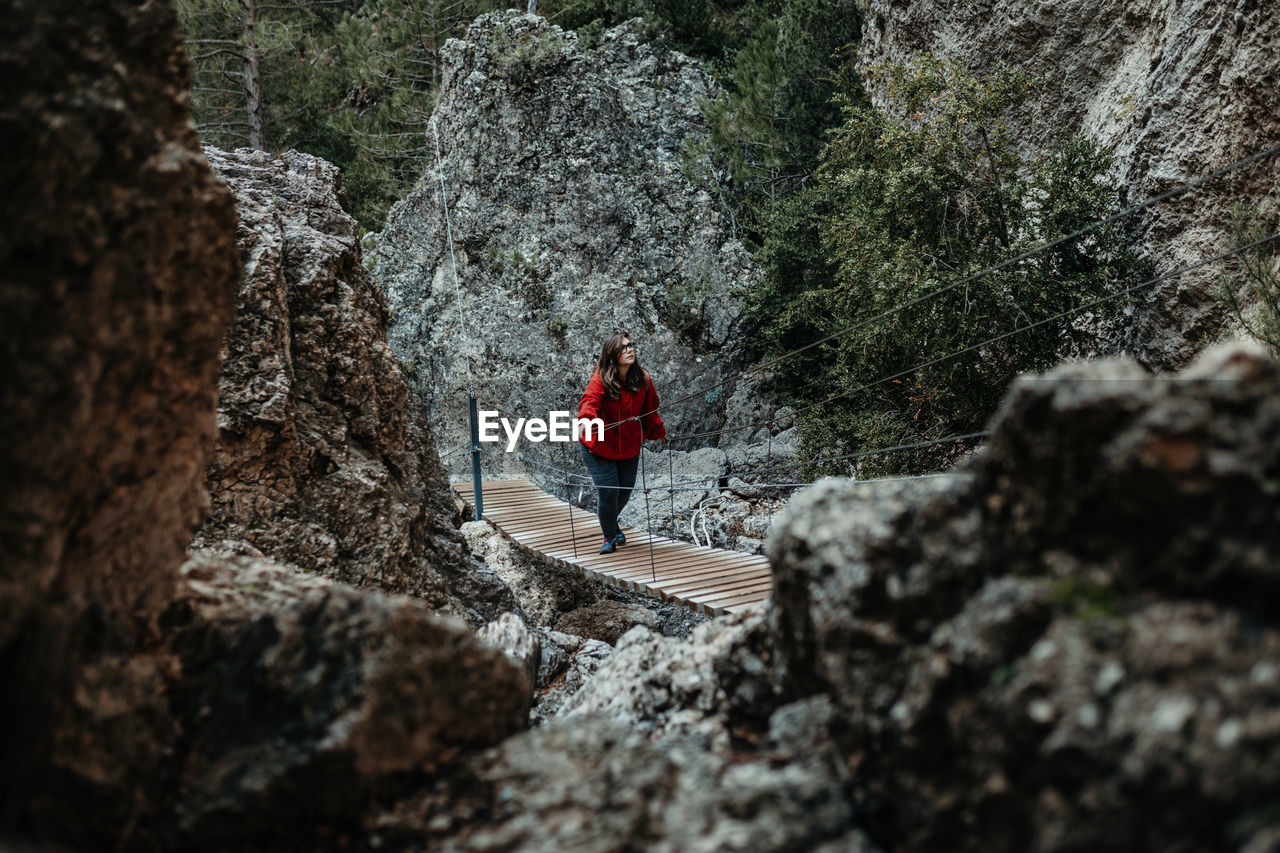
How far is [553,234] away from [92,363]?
11.5m

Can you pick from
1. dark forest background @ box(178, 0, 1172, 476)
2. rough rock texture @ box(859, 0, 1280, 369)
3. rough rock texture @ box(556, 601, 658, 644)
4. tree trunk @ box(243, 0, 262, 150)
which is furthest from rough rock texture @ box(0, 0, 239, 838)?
tree trunk @ box(243, 0, 262, 150)

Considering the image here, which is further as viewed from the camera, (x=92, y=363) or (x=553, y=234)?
(x=553, y=234)

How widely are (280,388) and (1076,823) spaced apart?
3470 mm

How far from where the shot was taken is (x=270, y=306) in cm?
379

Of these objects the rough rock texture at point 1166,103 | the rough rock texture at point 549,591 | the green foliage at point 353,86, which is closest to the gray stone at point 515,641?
the rough rock texture at point 549,591

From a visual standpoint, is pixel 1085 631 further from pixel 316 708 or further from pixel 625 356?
pixel 625 356

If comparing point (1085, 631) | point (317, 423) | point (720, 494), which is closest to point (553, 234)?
point (720, 494)

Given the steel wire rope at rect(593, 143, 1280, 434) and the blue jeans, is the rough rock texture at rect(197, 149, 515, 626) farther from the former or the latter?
the steel wire rope at rect(593, 143, 1280, 434)

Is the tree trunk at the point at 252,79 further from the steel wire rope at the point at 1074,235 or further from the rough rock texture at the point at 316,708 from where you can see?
the rough rock texture at the point at 316,708

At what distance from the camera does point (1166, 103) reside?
21.2 feet

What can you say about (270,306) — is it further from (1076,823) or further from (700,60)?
(700,60)

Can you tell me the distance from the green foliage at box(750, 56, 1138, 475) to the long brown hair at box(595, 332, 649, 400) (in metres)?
→ 2.09

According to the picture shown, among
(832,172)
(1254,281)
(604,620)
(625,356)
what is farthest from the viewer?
(832,172)

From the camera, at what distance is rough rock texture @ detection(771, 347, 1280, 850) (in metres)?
1.11
